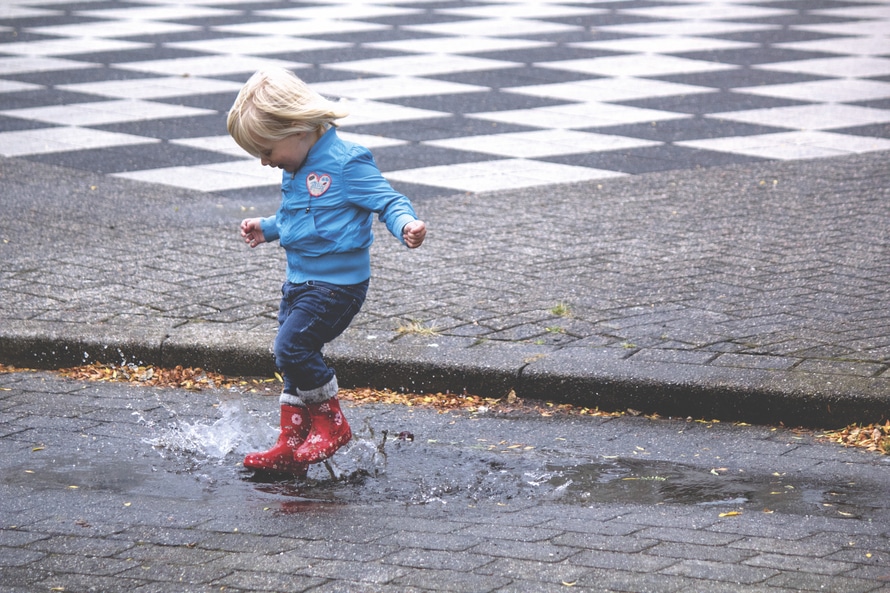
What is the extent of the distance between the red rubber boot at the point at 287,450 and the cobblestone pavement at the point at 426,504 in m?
0.06

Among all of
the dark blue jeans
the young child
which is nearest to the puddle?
the young child

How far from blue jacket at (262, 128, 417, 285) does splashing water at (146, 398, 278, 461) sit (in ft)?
2.17

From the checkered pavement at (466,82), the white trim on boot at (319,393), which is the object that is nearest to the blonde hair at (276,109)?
the white trim on boot at (319,393)

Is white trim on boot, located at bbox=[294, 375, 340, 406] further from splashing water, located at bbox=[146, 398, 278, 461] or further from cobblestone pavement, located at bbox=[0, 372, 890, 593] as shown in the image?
splashing water, located at bbox=[146, 398, 278, 461]

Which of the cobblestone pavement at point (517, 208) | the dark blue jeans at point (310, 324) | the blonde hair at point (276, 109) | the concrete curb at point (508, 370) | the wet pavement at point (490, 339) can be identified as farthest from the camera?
the cobblestone pavement at point (517, 208)

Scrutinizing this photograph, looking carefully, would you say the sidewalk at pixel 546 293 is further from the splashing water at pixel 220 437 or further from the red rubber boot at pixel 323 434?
the red rubber boot at pixel 323 434

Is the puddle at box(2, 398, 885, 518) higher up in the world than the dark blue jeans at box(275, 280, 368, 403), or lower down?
lower down

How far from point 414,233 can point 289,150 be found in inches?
19.6

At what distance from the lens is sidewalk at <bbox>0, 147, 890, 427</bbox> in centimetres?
442

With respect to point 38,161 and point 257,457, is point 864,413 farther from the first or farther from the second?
point 38,161

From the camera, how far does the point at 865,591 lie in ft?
9.22

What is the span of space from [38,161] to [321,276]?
4697mm

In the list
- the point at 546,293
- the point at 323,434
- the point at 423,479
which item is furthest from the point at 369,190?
the point at 546,293

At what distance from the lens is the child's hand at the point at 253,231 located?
389 cm
